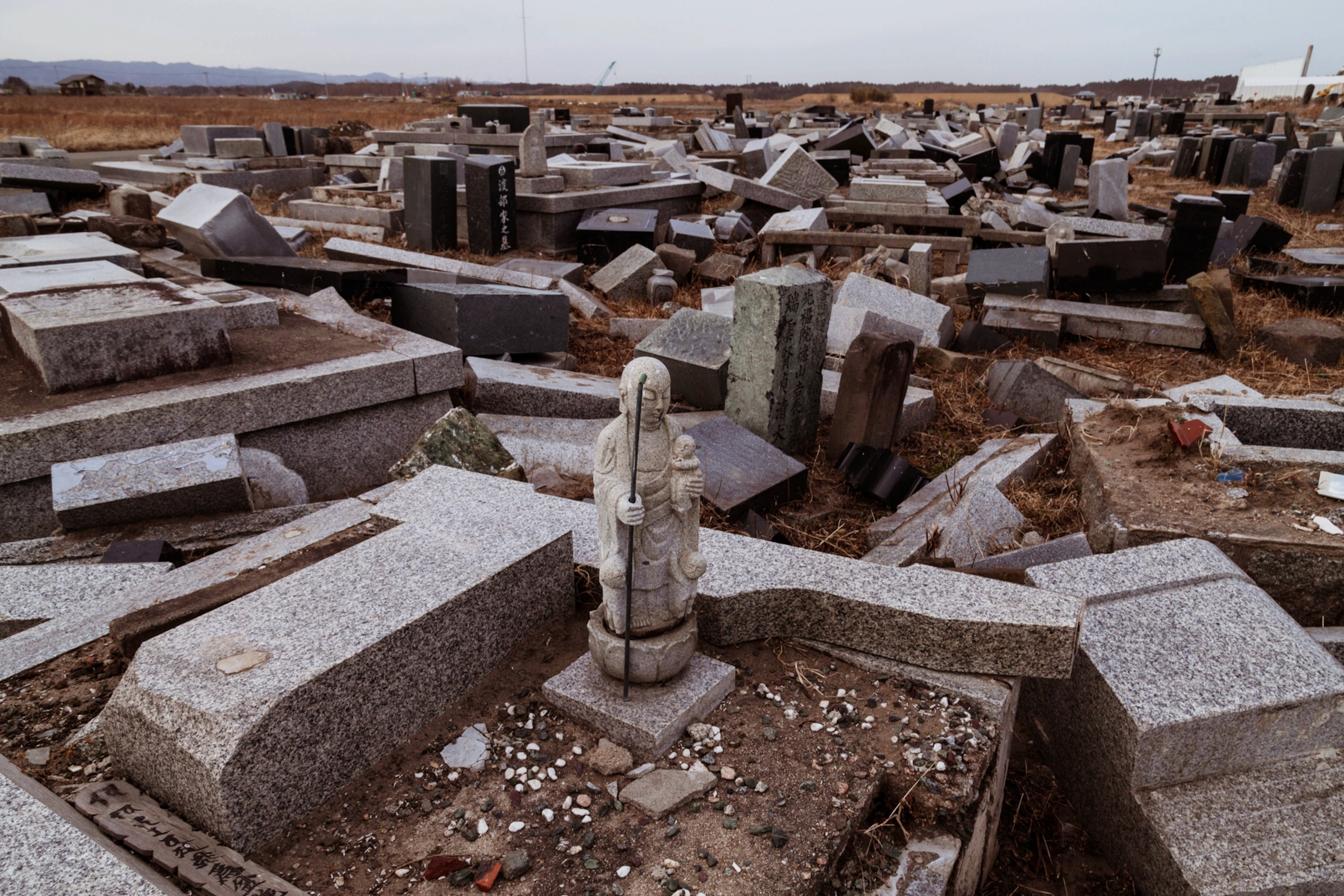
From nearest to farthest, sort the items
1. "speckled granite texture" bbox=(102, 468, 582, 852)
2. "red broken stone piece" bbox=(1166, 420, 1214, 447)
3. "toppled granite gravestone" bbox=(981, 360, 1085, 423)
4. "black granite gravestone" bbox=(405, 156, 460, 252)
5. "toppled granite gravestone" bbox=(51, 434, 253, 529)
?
"speckled granite texture" bbox=(102, 468, 582, 852) < "toppled granite gravestone" bbox=(51, 434, 253, 529) < "red broken stone piece" bbox=(1166, 420, 1214, 447) < "toppled granite gravestone" bbox=(981, 360, 1085, 423) < "black granite gravestone" bbox=(405, 156, 460, 252)

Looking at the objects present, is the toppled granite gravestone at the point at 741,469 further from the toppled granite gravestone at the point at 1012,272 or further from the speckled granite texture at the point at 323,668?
the toppled granite gravestone at the point at 1012,272

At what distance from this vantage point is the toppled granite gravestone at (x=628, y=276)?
945 centimetres

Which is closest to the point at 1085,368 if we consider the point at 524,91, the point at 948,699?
the point at 948,699

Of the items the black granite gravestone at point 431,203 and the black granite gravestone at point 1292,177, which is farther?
the black granite gravestone at point 1292,177

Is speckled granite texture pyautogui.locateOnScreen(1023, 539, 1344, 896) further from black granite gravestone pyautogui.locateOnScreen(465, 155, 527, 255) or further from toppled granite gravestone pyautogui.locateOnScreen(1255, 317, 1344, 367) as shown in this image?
black granite gravestone pyautogui.locateOnScreen(465, 155, 527, 255)

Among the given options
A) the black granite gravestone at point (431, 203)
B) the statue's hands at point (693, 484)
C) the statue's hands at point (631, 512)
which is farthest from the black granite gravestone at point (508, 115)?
the statue's hands at point (631, 512)

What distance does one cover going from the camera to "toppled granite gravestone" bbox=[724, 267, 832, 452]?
5520mm

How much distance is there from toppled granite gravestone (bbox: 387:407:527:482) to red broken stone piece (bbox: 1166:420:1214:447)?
3.66m

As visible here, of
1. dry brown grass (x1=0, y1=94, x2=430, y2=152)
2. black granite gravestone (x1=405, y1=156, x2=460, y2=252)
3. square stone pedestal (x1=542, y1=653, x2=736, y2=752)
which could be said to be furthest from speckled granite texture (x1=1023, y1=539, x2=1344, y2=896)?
dry brown grass (x1=0, y1=94, x2=430, y2=152)

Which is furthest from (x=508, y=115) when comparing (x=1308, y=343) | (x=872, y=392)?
(x=1308, y=343)

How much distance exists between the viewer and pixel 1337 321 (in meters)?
8.34

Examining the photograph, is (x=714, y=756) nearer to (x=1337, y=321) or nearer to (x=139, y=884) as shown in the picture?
(x=139, y=884)

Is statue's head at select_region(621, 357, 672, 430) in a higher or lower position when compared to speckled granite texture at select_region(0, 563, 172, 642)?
higher

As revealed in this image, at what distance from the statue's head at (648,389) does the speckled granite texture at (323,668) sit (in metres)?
0.83
